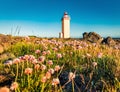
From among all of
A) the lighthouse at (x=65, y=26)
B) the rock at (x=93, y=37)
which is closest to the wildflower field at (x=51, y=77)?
the rock at (x=93, y=37)

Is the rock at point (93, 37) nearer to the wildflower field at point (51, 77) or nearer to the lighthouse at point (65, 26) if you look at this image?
the lighthouse at point (65, 26)

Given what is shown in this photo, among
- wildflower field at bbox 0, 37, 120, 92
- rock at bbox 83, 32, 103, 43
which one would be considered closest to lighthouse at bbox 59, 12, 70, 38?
rock at bbox 83, 32, 103, 43

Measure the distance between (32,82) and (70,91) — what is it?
2.93 feet

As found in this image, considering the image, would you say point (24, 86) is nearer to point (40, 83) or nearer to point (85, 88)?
point (40, 83)

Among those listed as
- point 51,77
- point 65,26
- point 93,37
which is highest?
point 65,26

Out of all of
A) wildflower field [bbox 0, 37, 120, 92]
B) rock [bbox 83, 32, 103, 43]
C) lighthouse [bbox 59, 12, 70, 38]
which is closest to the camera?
wildflower field [bbox 0, 37, 120, 92]

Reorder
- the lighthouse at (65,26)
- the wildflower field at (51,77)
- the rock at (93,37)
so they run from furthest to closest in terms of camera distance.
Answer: the lighthouse at (65,26) < the rock at (93,37) < the wildflower field at (51,77)

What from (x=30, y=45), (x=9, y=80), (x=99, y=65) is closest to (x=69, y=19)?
(x=30, y=45)

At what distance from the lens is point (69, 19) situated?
3750cm

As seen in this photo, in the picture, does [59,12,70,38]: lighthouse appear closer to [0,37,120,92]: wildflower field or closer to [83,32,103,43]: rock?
[83,32,103,43]: rock

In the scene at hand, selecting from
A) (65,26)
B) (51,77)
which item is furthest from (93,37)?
(51,77)

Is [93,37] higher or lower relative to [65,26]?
Result: lower

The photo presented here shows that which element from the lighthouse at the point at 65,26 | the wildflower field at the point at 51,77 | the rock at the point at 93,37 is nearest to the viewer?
the wildflower field at the point at 51,77

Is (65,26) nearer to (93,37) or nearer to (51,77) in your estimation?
(93,37)
